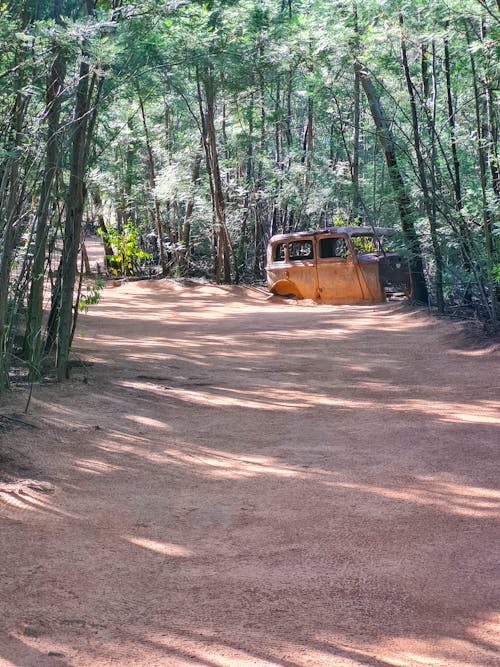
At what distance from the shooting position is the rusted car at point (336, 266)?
15.8 m

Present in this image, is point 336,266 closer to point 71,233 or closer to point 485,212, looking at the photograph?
point 485,212

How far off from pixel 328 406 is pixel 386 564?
3.57 metres

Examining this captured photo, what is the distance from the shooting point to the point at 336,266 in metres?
16.2

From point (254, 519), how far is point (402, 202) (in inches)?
383

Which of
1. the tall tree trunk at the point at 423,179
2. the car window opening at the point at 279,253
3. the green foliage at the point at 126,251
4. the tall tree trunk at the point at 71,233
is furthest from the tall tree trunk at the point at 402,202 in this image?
the green foliage at the point at 126,251

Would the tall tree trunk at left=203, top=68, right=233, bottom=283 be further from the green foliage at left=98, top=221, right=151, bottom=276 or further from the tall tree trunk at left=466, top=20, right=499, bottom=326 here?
the tall tree trunk at left=466, top=20, right=499, bottom=326

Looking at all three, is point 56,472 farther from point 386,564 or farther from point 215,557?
point 386,564

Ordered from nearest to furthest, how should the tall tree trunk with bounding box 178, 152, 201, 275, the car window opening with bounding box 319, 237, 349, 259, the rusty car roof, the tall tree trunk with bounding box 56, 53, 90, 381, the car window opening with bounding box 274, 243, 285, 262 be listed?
1. the tall tree trunk with bounding box 56, 53, 90, 381
2. the rusty car roof
3. the car window opening with bounding box 319, 237, 349, 259
4. the car window opening with bounding box 274, 243, 285, 262
5. the tall tree trunk with bounding box 178, 152, 201, 275

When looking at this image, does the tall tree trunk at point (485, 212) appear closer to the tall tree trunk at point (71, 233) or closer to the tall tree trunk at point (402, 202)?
the tall tree trunk at point (402, 202)

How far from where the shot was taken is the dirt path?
9.36 ft

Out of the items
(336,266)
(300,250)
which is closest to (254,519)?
(336,266)

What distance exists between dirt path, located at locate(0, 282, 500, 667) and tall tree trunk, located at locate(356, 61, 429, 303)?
4300 mm

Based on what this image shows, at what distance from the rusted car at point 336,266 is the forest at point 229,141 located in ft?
2.78

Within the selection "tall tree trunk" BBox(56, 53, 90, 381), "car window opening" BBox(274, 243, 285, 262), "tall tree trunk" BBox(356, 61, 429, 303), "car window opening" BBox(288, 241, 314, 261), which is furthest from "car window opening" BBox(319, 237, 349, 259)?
"tall tree trunk" BBox(56, 53, 90, 381)
